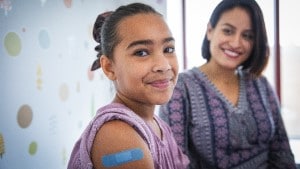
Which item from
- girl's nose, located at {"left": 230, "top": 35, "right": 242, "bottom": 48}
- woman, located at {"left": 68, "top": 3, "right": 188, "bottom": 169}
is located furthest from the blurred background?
girl's nose, located at {"left": 230, "top": 35, "right": 242, "bottom": 48}

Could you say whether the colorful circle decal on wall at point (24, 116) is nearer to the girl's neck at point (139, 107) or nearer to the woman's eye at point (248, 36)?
the girl's neck at point (139, 107)

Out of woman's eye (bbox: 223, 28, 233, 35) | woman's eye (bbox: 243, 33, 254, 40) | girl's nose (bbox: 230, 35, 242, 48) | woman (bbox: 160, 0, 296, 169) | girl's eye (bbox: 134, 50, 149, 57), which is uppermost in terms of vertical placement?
woman's eye (bbox: 223, 28, 233, 35)

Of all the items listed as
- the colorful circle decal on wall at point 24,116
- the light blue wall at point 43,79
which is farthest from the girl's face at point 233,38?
the colorful circle decal on wall at point 24,116

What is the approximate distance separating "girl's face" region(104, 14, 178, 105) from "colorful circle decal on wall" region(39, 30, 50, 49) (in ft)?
1.29

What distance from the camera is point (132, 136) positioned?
524 mm

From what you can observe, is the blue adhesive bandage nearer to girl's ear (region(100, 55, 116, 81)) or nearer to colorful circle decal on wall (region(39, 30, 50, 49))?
girl's ear (region(100, 55, 116, 81))

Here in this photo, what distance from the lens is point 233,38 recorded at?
1.09m

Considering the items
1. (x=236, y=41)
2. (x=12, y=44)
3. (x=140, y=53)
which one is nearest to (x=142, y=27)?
(x=140, y=53)

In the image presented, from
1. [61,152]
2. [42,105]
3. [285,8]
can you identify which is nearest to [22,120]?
[42,105]

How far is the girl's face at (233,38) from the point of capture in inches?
42.9

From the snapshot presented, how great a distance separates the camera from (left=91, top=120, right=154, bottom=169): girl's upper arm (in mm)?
504

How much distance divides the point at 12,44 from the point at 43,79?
0.15 meters

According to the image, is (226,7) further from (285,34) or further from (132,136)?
(285,34)

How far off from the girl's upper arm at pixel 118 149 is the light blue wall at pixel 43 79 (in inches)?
14.9
